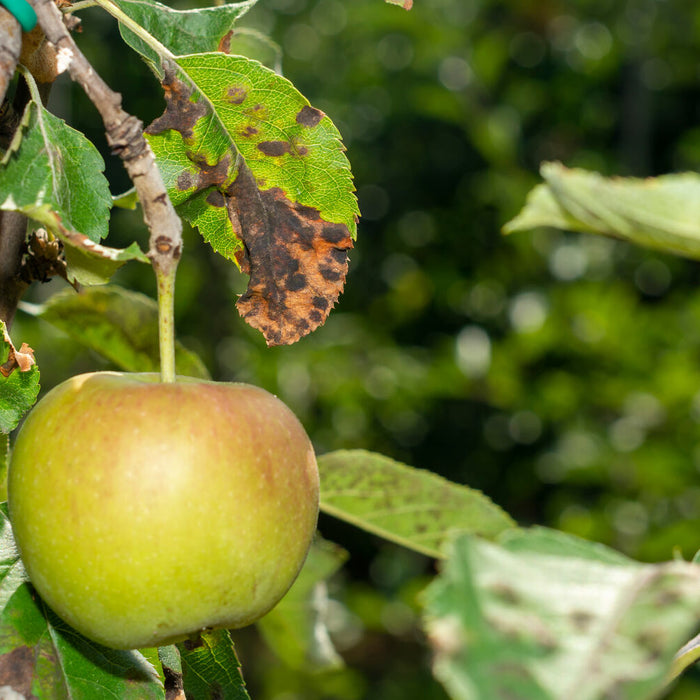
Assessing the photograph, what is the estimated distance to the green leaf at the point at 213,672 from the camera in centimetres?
→ 63

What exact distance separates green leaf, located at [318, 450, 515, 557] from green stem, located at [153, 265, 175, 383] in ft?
1.28

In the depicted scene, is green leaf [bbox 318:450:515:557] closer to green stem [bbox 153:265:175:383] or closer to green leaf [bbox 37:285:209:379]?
green leaf [bbox 37:285:209:379]

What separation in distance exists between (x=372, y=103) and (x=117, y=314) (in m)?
1.89

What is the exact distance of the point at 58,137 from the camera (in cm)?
54

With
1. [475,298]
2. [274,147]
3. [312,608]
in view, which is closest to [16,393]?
[274,147]

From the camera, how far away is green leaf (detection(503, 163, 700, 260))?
0.41 m

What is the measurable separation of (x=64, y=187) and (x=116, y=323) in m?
0.37

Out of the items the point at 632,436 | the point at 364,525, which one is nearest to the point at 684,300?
the point at 632,436

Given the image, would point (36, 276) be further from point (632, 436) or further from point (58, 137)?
point (632, 436)

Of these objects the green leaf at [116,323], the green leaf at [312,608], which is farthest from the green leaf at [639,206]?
the green leaf at [312,608]

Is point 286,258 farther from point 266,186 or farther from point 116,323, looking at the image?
point 116,323

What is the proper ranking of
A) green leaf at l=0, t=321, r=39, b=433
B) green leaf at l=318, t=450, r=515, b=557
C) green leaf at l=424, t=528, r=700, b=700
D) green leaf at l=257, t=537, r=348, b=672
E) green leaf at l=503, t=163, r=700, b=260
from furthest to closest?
green leaf at l=257, t=537, r=348, b=672 < green leaf at l=318, t=450, r=515, b=557 < green leaf at l=0, t=321, r=39, b=433 < green leaf at l=503, t=163, r=700, b=260 < green leaf at l=424, t=528, r=700, b=700

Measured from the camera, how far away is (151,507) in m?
0.44

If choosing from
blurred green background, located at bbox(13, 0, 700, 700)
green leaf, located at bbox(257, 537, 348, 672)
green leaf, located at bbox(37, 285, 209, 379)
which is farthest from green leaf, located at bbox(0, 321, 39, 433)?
blurred green background, located at bbox(13, 0, 700, 700)
